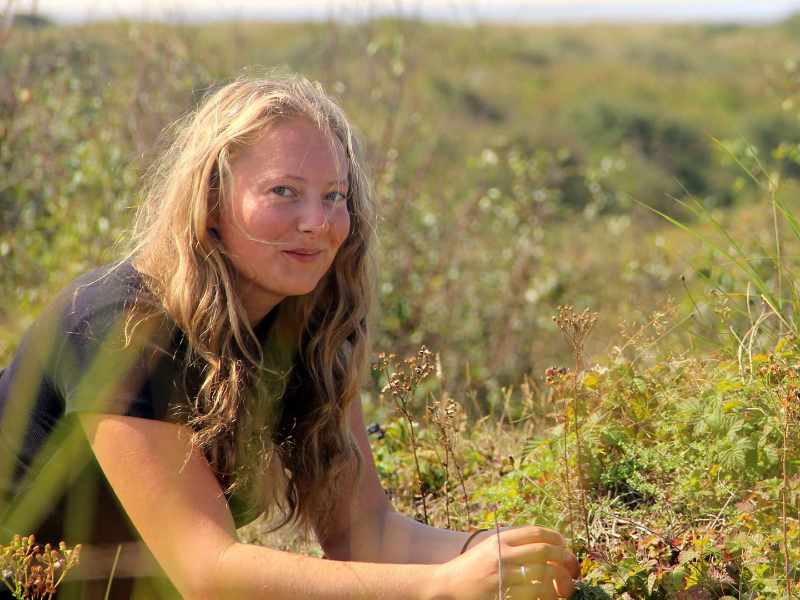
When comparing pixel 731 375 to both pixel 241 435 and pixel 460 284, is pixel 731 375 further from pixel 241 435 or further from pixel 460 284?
pixel 460 284

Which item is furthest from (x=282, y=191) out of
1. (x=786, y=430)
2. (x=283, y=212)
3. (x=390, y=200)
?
(x=390, y=200)

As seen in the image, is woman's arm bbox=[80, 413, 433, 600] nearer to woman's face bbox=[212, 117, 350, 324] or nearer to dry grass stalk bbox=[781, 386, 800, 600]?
woman's face bbox=[212, 117, 350, 324]

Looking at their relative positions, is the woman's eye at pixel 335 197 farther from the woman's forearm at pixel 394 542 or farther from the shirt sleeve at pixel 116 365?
the woman's forearm at pixel 394 542

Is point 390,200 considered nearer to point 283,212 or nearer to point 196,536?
point 283,212

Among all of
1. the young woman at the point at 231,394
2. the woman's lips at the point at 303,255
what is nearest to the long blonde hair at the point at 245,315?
the young woman at the point at 231,394

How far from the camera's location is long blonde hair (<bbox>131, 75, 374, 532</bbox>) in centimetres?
221

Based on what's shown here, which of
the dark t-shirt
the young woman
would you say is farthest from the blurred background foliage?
the dark t-shirt

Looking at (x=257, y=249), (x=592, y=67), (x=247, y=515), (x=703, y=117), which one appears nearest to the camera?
(x=257, y=249)

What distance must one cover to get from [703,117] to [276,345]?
869 inches

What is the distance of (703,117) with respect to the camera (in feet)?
76.3

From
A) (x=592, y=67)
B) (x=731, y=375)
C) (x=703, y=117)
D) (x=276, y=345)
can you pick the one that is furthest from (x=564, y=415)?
(x=592, y=67)

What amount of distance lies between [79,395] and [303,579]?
531 mm

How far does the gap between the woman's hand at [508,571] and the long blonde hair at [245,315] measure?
487 millimetres

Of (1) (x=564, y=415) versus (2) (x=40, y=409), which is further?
(1) (x=564, y=415)
